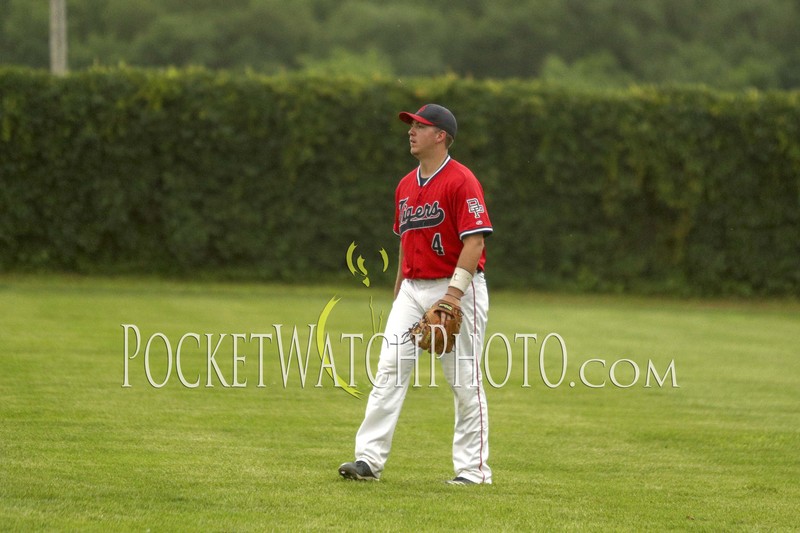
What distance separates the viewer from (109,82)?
21.3 metres

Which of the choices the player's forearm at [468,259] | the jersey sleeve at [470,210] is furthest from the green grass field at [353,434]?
the jersey sleeve at [470,210]

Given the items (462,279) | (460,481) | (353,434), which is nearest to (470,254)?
(462,279)

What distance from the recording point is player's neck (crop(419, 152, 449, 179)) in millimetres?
6625

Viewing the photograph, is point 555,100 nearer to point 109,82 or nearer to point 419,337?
point 109,82

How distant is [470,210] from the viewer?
6391mm

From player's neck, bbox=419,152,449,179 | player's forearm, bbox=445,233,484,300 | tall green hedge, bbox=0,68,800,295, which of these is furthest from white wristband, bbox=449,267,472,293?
tall green hedge, bbox=0,68,800,295

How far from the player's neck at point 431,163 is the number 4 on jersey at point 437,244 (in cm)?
37

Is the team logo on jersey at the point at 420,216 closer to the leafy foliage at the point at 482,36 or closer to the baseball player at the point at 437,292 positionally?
the baseball player at the point at 437,292

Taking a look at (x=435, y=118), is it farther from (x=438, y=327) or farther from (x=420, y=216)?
(x=438, y=327)

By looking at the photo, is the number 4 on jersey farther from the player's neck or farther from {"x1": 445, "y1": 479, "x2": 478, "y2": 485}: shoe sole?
{"x1": 445, "y1": 479, "x2": 478, "y2": 485}: shoe sole

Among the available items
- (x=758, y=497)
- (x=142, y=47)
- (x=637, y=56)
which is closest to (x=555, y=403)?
(x=758, y=497)

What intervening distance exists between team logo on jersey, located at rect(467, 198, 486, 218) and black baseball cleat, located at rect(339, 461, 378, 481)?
153cm

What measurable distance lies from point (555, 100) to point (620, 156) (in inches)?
65.8

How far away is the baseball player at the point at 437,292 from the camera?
6.43 m
